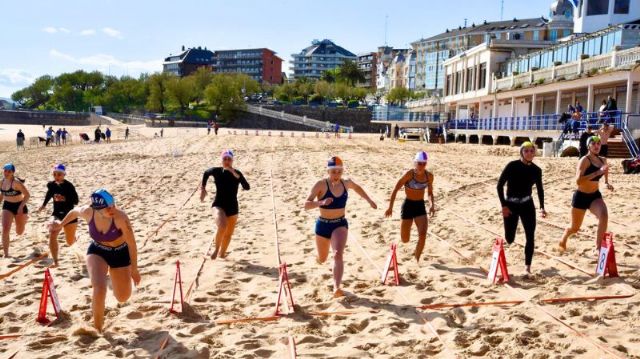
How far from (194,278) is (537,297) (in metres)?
4.08

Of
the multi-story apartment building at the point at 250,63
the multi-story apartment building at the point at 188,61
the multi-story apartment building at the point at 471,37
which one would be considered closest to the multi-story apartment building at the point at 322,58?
the multi-story apartment building at the point at 250,63

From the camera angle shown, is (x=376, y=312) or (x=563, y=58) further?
(x=563, y=58)

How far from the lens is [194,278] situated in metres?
7.16

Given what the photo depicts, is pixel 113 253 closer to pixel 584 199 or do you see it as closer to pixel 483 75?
pixel 584 199

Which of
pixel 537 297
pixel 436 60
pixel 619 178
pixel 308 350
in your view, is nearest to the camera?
pixel 308 350

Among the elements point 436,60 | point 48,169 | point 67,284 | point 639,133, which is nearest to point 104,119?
point 436,60

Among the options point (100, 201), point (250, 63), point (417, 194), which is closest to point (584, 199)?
point (417, 194)

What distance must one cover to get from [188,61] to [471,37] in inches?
3461

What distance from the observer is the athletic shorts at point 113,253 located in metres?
5.38

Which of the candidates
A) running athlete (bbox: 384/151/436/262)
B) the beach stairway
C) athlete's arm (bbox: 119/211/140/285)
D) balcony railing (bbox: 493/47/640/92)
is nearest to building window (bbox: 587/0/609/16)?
balcony railing (bbox: 493/47/640/92)

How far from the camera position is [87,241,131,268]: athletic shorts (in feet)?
17.6

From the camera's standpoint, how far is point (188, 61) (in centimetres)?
15188

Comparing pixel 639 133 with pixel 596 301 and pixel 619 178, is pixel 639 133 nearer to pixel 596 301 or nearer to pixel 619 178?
pixel 619 178

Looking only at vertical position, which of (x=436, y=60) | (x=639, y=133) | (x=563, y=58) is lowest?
(x=639, y=133)
